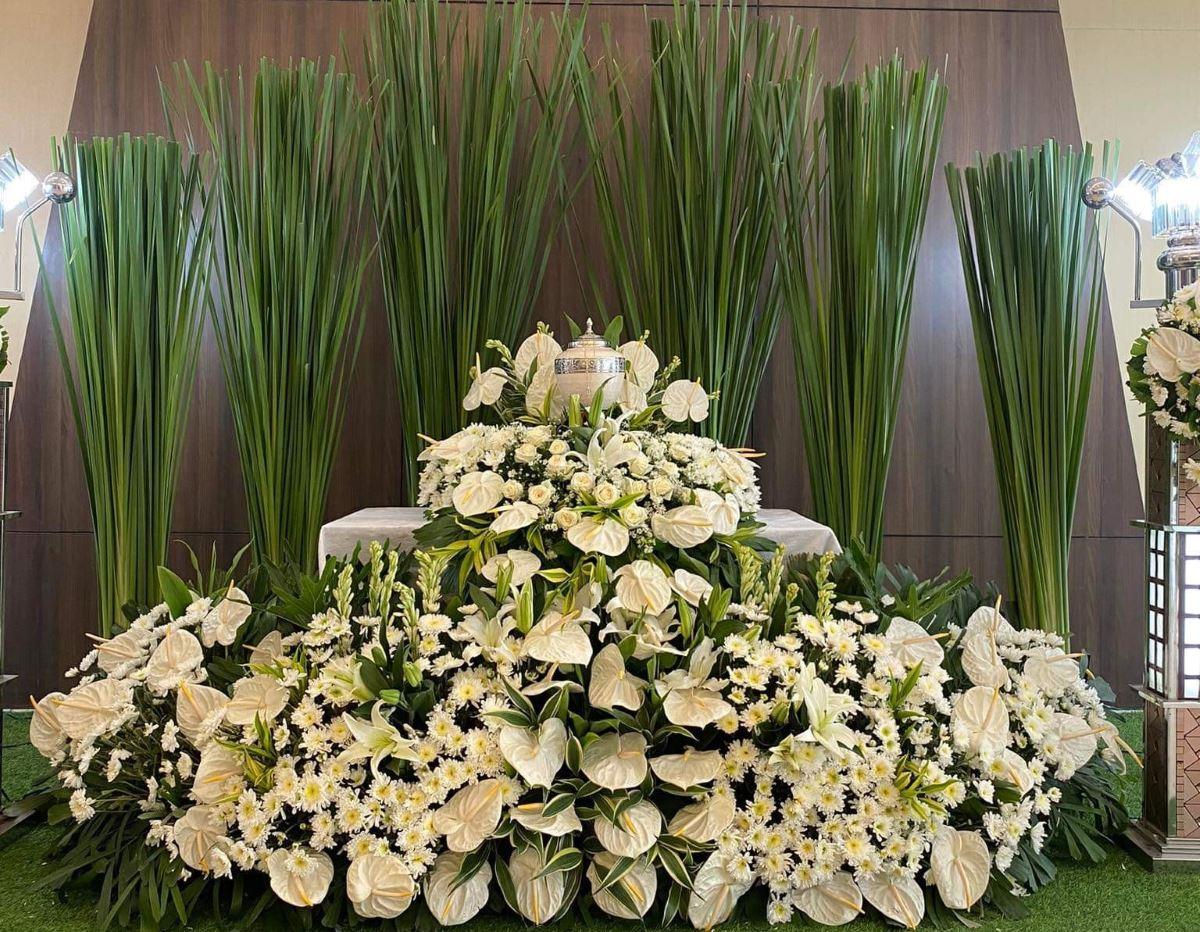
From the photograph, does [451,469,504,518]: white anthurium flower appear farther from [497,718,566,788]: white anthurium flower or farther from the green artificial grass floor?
the green artificial grass floor

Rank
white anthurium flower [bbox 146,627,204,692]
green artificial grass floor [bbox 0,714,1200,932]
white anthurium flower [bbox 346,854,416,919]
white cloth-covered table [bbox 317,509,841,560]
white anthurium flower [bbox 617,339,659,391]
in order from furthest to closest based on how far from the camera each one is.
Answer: white anthurium flower [bbox 617,339,659,391] → white cloth-covered table [bbox 317,509,841,560] → white anthurium flower [bbox 146,627,204,692] → green artificial grass floor [bbox 0,714,1200,932] → white anthurium flower [bbox 346,854,416,919]

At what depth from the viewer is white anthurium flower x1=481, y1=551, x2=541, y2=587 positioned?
1749 millimetres


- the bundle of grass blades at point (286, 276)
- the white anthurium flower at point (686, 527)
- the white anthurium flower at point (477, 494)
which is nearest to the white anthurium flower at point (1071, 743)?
the white anthurium flower at point (686, 527)

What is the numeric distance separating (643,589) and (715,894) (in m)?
0.52

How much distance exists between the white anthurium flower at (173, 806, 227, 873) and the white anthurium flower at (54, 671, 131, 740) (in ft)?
0.86

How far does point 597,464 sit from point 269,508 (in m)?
1.22

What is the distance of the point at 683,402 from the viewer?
210 centimetres

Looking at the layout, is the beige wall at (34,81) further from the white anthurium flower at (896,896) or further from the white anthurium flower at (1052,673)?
the white anthurium flower at (1052,673)

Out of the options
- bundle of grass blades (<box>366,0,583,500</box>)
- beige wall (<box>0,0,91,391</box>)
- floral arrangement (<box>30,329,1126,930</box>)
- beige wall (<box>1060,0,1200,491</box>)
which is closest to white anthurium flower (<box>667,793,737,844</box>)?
floral arrangement (<box>30,329,1126,930</box>)

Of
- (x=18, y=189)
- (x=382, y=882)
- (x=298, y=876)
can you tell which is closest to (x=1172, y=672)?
(x=382, y=882)

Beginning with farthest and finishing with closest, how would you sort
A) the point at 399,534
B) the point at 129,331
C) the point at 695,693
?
the point at 129,331
the point at 399,534
the point at 695,693

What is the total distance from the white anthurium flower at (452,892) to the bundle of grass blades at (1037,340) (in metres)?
1.77

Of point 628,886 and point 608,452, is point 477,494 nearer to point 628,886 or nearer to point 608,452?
point 608,452

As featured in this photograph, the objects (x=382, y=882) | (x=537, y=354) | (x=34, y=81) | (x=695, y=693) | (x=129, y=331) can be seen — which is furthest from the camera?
(x=34, y=81)
